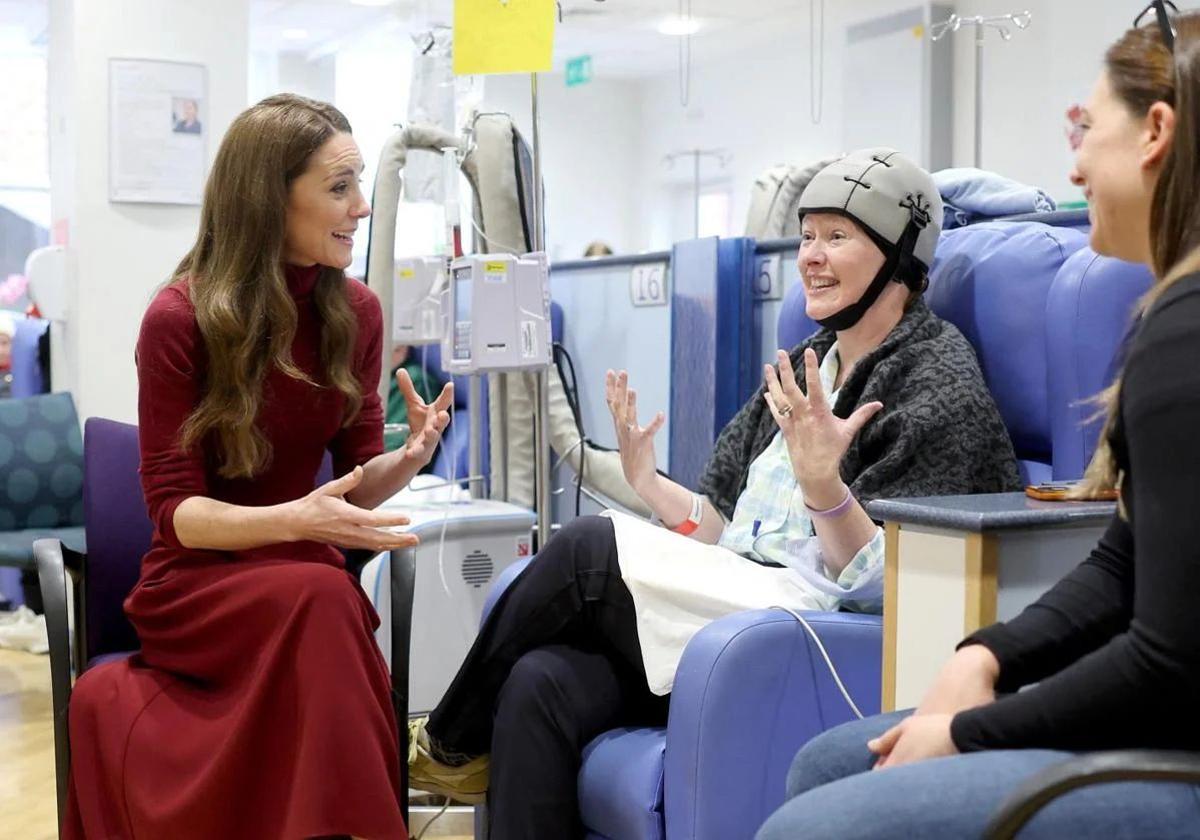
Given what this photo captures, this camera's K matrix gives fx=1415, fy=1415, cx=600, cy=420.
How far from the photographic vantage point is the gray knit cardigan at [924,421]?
195 centimetres

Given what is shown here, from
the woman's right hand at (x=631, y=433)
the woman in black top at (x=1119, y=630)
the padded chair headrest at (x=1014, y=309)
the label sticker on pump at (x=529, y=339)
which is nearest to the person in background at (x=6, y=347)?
the label sticker on pump at (x=529, y=339)

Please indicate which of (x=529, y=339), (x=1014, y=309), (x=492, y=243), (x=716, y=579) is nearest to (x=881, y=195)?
(x=1014, y=309)

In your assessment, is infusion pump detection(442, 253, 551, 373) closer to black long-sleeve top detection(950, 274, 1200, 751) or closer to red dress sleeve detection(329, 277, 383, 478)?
red dress sleeve detection(329, 277, 383, 478)

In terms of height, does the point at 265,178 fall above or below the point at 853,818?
above

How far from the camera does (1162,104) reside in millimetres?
1229

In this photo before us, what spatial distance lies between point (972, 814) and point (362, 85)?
887cm

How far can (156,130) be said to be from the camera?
14.2 feet

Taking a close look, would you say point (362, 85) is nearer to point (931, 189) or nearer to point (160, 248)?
point (160, 248)

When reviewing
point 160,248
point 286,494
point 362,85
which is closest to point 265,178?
point 286,494

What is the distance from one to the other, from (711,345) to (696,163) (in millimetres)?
7390

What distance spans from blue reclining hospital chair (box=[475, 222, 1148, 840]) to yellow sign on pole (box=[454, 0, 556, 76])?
3.42 ft

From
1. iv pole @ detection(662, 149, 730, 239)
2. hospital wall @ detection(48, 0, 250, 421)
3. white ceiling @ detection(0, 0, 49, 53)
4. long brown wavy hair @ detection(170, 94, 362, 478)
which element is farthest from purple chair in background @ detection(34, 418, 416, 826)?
iv pole @ detection(662, 149, 730, 239)

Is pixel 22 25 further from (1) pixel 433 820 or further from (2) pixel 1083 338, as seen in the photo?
(2) pixel 1083 338

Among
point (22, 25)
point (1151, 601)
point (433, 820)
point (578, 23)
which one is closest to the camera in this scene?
point (1151, 601)
